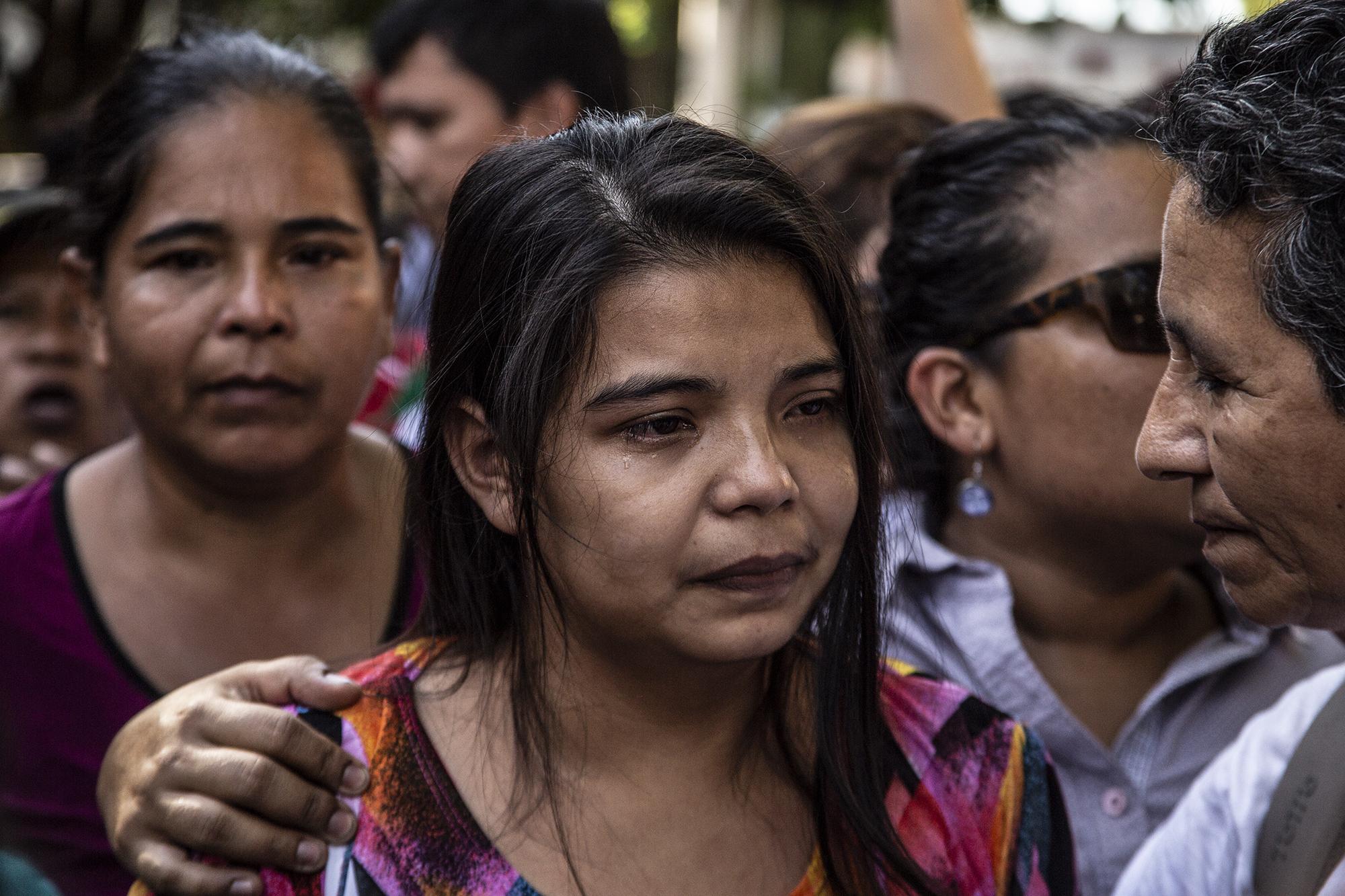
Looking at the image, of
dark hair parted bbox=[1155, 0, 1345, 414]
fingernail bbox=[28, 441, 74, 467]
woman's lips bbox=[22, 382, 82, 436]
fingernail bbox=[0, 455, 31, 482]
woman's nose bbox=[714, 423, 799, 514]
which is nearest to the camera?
dark hair parted bbox=[1155, 0, 1345, 414]

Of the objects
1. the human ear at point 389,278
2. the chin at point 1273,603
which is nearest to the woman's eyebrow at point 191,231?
the human ear at point 389,278

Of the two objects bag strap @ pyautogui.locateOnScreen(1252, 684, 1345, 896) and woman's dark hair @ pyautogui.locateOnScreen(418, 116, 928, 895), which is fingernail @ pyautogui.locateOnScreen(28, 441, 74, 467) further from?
bag strap @ pyautogui.locateOnScreen(1252, 684, 1345, 896)

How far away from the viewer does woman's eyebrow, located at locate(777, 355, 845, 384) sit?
1706 mm

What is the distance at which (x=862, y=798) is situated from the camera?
5.96 ft

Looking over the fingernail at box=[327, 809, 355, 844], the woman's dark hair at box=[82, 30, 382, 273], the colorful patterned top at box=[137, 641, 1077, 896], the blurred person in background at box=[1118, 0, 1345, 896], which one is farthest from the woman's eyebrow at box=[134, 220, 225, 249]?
the blurred person in background at box=[1118, 0, 1345, 896]

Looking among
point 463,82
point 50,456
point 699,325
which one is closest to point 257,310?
point 699,325

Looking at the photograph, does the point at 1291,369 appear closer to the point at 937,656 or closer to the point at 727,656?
the point at 727,656

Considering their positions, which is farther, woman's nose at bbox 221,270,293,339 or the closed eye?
woman's nose at bbox 221,270,293,339

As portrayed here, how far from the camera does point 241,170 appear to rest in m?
2.40

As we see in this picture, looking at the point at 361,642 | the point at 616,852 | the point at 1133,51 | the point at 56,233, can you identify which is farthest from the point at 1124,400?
the point at 1133,51

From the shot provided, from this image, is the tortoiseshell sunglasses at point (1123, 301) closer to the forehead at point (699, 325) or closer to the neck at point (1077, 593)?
the neck at point (1077, 593)

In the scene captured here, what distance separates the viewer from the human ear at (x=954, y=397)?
2.57 meters

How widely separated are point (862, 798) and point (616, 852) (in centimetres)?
33

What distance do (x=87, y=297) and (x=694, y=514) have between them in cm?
149
